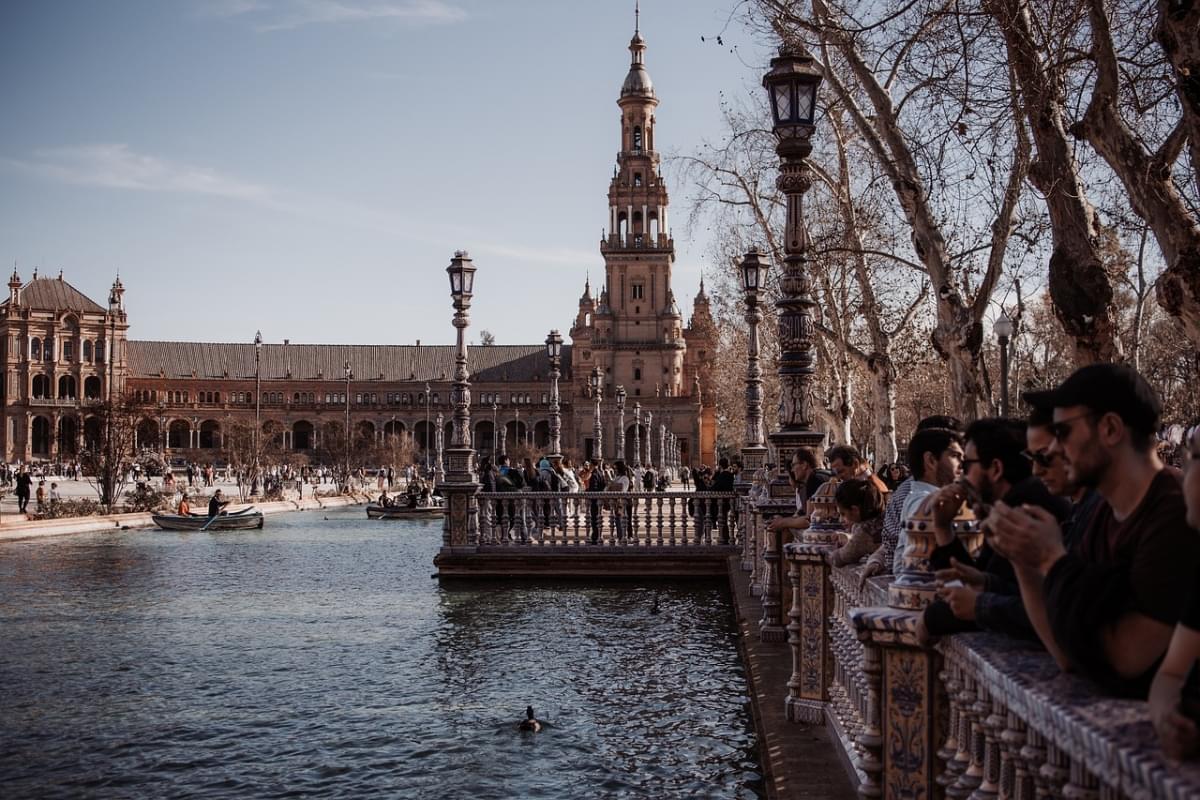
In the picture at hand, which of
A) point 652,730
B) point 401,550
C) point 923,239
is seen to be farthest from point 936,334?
point 401,550

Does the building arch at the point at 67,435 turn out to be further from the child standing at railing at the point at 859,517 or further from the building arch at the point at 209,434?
the child standing at railing at the point at 859,517

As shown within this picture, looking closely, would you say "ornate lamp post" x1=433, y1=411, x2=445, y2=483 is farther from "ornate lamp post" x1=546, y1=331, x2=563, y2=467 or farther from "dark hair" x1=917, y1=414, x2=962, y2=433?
"dark hair" x1=917, y1=414, x2=962, y2=433

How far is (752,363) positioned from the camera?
2141 cm

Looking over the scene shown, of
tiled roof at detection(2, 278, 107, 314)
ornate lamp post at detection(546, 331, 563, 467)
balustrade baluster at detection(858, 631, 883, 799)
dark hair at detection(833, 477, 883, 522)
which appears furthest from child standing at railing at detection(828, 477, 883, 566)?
tiled roof at detection(2, 278, 107, 314)

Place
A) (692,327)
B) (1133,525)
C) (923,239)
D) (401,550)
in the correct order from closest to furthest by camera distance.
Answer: (1133,525) → (923,239) → (401,550) → (692,327)

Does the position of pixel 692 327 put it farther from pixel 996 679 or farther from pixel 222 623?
pixel 996 679

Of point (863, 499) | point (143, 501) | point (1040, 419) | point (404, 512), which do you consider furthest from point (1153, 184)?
point (143, 501)

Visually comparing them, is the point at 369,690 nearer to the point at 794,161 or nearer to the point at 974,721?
the point at 794,161

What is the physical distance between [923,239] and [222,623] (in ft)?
32.1

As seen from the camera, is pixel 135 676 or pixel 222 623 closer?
pixel 135 676

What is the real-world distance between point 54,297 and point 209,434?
2335 cm

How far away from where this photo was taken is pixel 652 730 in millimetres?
9633

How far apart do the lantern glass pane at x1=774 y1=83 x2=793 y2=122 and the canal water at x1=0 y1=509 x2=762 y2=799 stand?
15.8 ft

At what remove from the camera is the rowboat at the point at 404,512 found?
141ft
